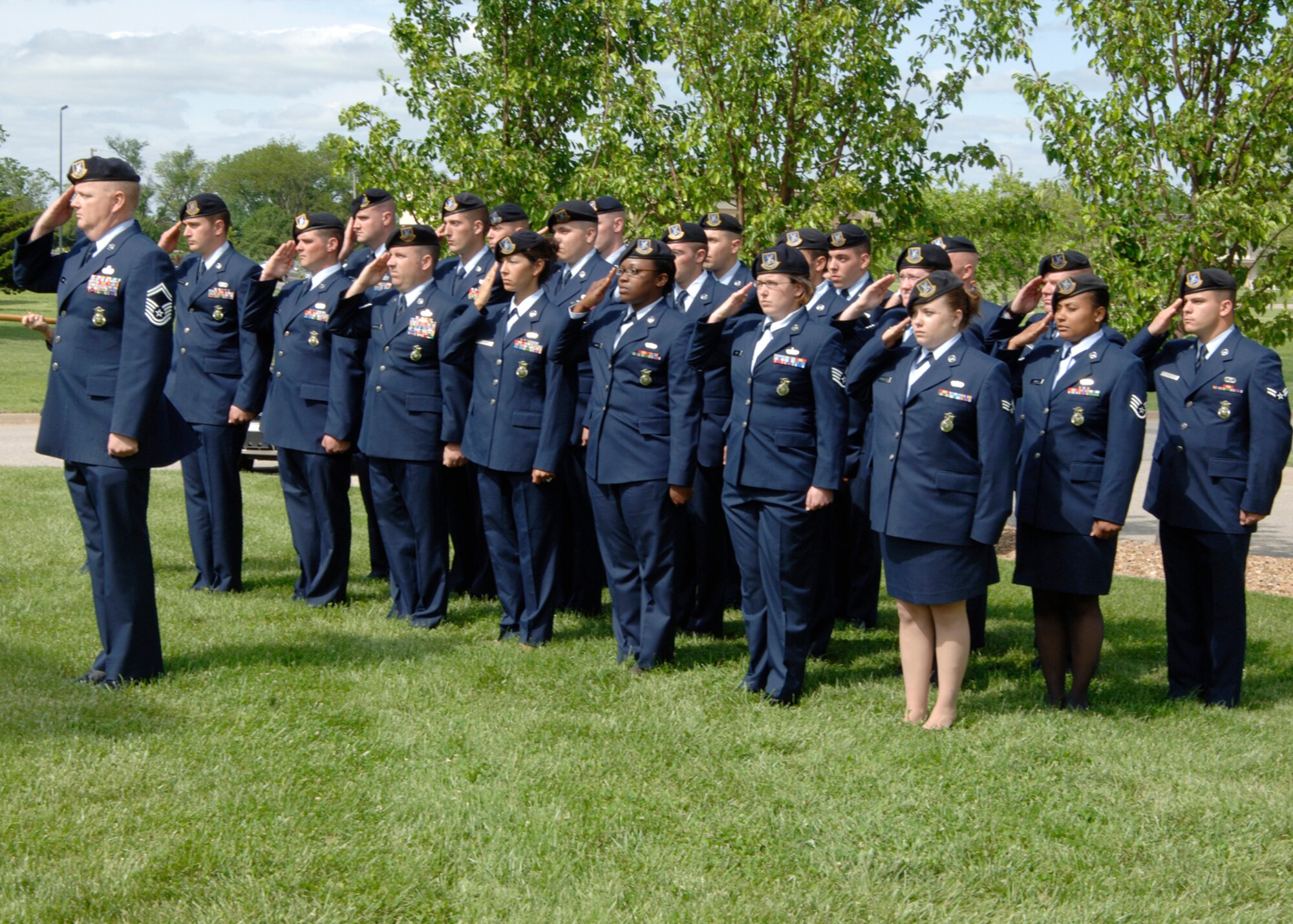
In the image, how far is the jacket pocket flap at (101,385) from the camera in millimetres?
5809

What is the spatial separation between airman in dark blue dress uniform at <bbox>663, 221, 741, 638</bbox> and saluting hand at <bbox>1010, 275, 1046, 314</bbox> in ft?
5.02

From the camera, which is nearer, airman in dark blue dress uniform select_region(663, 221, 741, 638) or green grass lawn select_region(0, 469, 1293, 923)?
green grass lawn select_region(0, 469, 1293, 923)

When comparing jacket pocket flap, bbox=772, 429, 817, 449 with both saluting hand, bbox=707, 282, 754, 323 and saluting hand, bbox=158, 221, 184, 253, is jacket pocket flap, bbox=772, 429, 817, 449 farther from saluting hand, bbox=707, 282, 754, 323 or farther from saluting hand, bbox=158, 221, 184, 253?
saluting hand, bbox=158, 221, 184, 253

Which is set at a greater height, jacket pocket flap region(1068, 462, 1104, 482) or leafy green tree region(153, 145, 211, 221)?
leafy green tree region(153, 145, 211, 221)

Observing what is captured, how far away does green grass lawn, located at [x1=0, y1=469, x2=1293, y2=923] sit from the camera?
3.99 metres

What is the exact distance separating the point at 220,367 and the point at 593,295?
2.75 metres

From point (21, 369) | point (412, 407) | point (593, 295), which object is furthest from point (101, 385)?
point (21, 369)

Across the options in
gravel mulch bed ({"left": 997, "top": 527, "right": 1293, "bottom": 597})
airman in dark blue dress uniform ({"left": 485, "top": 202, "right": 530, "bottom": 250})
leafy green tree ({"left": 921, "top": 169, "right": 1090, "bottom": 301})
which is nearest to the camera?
airman in dark blue dress uniform ({"left": 485, "top": 202, "right": 530, "bottom": 250})

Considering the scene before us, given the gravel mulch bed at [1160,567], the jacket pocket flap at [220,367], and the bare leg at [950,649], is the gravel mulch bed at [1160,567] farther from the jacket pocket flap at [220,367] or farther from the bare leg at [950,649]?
the jacket pocket flap at [220,367]

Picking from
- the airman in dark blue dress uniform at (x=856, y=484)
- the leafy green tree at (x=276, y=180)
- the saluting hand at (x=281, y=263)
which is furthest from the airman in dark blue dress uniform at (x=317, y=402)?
the leafy green tree at (x=276, y=180)

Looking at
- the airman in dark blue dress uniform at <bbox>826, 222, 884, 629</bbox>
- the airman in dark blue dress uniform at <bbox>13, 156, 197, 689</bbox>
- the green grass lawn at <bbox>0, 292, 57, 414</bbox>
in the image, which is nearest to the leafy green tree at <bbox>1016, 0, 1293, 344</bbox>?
the airman in dark blue dress uniform at <bbox>826, 222, 884, 629</bbox>

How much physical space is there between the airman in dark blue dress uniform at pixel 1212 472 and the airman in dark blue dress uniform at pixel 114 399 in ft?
15.1

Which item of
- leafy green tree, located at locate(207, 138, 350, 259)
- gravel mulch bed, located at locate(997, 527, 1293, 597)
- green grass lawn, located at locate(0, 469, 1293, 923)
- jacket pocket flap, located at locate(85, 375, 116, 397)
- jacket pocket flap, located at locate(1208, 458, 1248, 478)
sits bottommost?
gravel mulch bed, located at locate(997, 527, 1293, 597)

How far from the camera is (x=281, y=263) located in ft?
24.8
